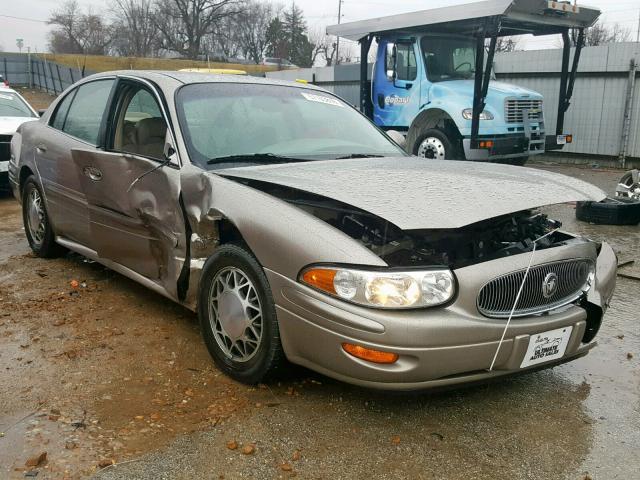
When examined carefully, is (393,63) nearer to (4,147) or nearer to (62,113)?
(4,147)

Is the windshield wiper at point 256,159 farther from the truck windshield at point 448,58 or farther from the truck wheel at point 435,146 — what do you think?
the truck windshield at point 448,58

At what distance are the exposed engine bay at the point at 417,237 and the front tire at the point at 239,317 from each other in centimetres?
39

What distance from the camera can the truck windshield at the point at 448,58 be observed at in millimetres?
10383

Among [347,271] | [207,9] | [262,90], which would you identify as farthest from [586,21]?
[207,9]

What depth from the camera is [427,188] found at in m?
2.96

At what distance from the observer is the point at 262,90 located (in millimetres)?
4141

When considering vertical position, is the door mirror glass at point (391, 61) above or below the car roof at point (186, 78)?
above

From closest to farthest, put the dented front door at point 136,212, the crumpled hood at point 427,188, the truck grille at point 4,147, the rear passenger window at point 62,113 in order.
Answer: the crumpled hood at point 427,188 → the dented front door at point 136,212 → the rear passenger window at point 62,113 → the truck grille at point 4,147

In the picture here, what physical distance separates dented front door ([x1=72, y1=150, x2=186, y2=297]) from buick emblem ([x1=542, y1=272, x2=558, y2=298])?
185 cm

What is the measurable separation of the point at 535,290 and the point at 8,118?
839 centimetres

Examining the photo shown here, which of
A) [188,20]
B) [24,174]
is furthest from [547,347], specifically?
[188,20]

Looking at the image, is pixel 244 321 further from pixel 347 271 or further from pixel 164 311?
pixel 164 311

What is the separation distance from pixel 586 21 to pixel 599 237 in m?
5.54

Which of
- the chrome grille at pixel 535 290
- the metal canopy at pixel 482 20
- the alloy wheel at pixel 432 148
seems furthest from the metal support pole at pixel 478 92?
the chrome grille at pixel 535 290
